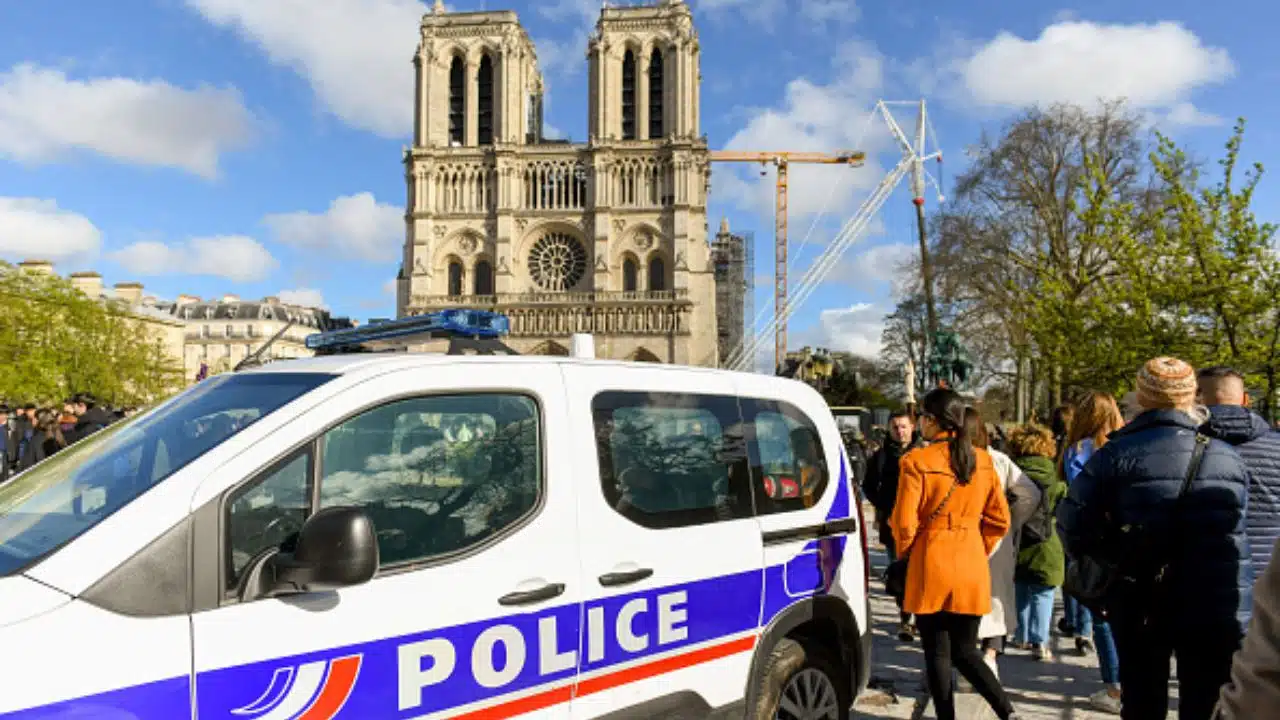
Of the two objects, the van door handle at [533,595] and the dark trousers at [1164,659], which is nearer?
the van door handle at [533,595]

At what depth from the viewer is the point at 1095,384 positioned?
1770cm

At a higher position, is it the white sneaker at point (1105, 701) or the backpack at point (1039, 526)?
the backpack at point (1039, 526)

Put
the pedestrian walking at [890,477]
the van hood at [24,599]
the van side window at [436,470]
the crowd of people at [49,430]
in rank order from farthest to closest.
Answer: the crowd of people at [49,430]
the pedestrian walking at [890,477]
the van side window at [436,470]
the van hood at [24,599]

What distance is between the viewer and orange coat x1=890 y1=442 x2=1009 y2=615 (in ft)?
12.6

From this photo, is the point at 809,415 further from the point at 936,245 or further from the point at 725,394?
the point at 936,245

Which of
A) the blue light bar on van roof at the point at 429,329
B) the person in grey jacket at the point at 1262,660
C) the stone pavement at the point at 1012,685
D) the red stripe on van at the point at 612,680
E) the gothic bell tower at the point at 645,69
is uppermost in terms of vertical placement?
the gothic bell tower at the point at 645,69

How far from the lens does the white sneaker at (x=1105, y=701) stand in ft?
15.9

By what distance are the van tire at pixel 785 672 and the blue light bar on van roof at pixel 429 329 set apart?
238cm

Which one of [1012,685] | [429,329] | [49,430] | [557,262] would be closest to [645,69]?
[557,262]

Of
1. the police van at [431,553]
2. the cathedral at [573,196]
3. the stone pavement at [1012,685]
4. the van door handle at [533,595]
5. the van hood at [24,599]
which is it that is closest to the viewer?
the van hood at [24,599]

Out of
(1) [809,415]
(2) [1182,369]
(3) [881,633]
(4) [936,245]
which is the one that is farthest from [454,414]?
(4) [936,245]

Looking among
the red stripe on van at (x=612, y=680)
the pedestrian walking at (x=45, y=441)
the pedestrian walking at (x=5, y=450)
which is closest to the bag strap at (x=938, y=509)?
the red stripe on van at (x=612, y=680)

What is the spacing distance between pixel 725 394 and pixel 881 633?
4.03m

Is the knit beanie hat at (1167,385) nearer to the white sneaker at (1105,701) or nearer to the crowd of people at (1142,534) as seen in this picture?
the crowd of people at (1142,534)
